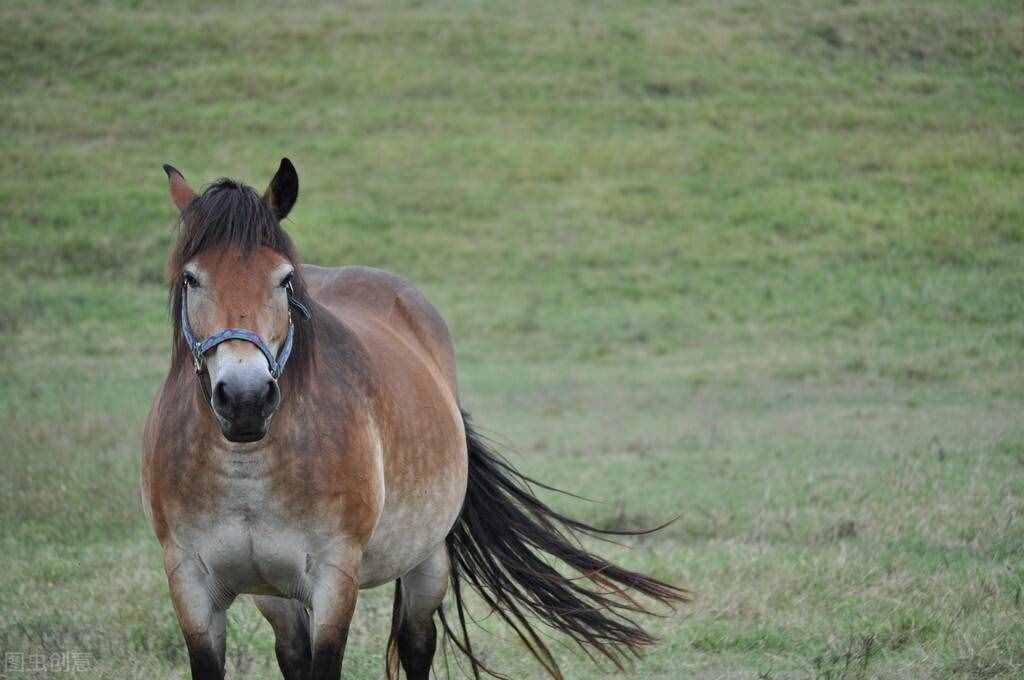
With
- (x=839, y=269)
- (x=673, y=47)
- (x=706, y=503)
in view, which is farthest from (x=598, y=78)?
(x=706, y=503)

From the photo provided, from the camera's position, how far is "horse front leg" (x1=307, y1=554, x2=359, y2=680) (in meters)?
3.61

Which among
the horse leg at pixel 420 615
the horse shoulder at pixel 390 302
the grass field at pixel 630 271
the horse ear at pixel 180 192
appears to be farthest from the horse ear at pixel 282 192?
the grass field at pixel 630 271

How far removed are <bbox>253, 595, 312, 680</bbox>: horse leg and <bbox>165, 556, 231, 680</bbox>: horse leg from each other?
1.84 feet

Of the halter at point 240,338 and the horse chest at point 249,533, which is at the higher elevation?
the halter at point 240,338

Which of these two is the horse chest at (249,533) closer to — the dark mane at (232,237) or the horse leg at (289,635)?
the dark mane at (232,237)

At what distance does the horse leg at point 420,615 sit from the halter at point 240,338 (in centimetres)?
152

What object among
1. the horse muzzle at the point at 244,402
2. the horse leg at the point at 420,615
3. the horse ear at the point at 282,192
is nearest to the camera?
the horse muzzle at the point at 244,402

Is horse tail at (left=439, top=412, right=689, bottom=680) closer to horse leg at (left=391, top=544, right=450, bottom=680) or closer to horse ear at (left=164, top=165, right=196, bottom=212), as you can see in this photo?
horse leg at (left=391, top=544, right=450, bottom=680)

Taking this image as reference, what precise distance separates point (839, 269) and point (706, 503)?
43.4ft

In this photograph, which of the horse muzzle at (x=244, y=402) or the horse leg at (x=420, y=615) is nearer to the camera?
the horse muzzle at (x=244, y=402)

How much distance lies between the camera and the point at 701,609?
570 centimetres

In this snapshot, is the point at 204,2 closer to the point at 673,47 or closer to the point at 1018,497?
the point at 673,47

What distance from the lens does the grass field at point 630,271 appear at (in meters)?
5.86

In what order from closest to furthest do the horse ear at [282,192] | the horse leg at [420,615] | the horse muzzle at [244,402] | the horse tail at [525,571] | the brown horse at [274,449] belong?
the horse muzzle at [244,402] → the brown horse at [274,449] → the horse ear at [282,192] → the horse leg at [420,615] → the horse tail at [525,571]
